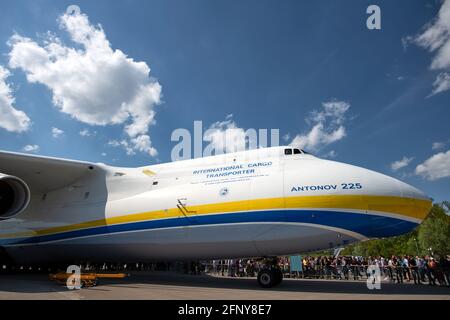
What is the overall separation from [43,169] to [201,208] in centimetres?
655

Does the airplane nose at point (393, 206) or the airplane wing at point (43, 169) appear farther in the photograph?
the airplane wing at point (43, 169)

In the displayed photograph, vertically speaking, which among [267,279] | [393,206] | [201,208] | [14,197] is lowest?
[267,279]

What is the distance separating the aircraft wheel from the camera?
977 centimetres

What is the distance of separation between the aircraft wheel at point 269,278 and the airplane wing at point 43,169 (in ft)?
23.5

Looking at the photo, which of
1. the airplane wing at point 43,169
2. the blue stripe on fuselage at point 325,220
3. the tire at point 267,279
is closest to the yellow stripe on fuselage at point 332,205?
the blue stripe on fuselage at point 325,220

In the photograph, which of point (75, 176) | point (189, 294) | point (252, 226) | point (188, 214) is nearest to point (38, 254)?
point (75, 176)

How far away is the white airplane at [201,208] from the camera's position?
8.80m

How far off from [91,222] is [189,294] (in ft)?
17.6

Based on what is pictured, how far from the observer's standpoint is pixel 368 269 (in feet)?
46.3

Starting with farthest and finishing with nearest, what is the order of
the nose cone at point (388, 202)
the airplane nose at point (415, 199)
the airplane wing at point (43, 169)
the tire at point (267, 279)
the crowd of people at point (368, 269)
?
the airplane wing at point (43, 169) < the crowd of people at point (368, 269) < the tire at point (267, 279) < the airplane nose at point (415, 199) < the nose cone at point (388, 202)

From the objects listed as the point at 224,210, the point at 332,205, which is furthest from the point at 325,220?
the point at 224,210

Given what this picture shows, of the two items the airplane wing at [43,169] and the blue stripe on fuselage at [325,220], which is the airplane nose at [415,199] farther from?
the airplane wing at [43,169]

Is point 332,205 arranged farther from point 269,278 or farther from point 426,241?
point 426,241
